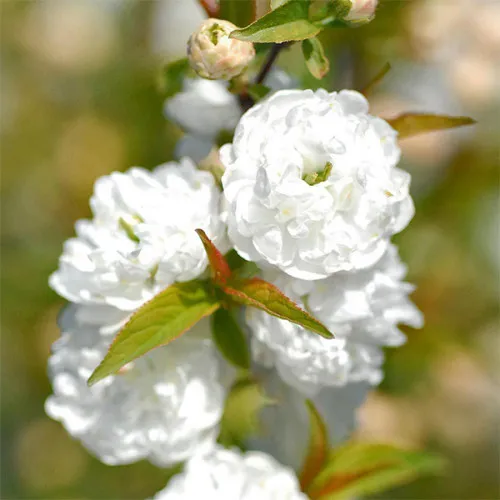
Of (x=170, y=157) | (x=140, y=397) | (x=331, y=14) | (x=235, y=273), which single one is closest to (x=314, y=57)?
(x=331, y=14)

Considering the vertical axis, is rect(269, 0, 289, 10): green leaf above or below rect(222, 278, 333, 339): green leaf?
above

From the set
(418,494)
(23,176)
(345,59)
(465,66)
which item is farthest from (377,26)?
(23,176)

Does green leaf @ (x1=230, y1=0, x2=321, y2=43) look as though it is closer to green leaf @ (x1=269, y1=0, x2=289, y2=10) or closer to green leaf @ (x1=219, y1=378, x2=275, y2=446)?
green leaf @ (x1=269, y1=0, x2=289, y2=10)

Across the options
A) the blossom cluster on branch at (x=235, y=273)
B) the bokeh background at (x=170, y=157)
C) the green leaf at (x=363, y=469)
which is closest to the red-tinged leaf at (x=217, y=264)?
the blossom cluster on branch at (x=235, y=273)

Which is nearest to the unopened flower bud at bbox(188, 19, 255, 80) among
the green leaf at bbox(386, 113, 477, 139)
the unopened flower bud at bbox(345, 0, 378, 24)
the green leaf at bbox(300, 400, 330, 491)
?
the unopened flower bud at bbox(345, 0, 378, 24)

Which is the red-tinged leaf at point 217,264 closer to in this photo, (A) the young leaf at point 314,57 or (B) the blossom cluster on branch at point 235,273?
(B) the blossom cluster on branch at point 235,273

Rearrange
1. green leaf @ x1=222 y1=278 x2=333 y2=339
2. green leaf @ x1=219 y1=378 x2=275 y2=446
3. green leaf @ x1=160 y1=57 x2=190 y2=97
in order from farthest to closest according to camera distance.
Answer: green leaf @ x1=219 y1=378 x2=275 y2=446 → green leaf @ x1=160 y1=57 x2=190 y2=97 → green leaf @ x1=222 y1=278 x2=333 y2=339

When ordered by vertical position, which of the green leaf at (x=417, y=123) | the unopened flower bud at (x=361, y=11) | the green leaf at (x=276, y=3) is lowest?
the green leaf at (x=417, y=123)
